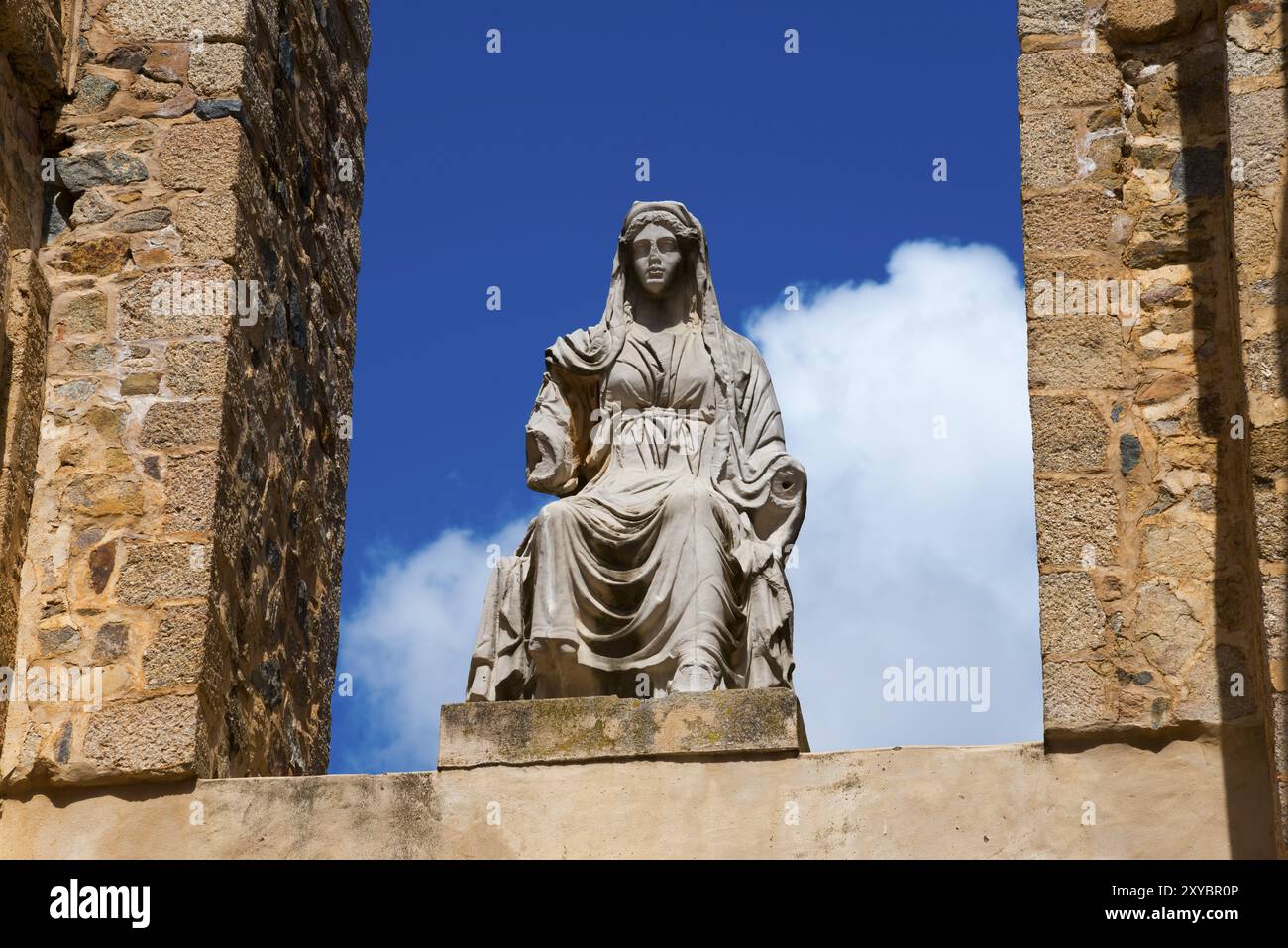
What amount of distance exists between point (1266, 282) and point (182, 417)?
3505 mm

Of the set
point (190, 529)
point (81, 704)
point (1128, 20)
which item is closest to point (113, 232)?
point (190, 529)

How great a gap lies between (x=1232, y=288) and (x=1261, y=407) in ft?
1.98

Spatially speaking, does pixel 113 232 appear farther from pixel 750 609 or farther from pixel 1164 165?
pixel 1164 165

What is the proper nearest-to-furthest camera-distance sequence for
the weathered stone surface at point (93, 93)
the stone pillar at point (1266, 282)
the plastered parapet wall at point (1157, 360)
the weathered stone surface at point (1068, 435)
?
the stone pillar at point (1266, 282) < the plastered parapet wall at point (1157, 360) < the weathered stone surface at point (1068, 435) < the weathered stone surface at point (93, 93)

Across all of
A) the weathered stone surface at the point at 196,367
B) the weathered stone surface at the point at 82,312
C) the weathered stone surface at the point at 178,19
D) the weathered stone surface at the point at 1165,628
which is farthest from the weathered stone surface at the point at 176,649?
the weathered stone surface at the point at 1165,628

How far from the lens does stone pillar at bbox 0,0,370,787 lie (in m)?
7.92

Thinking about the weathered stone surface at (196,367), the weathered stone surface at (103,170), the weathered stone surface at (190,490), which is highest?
the weathered stone surface at (103,170)

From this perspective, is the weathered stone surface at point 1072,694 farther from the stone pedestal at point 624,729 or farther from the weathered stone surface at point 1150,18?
A: the weathered stone surface at point 1150,18

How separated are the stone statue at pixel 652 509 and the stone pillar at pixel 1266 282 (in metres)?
1.55

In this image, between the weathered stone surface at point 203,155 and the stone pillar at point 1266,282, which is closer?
the stone pillar at point 1266,282

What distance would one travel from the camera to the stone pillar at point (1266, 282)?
6875mm

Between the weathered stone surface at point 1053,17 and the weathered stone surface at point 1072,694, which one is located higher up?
the weathered stone surface at point 1053,17

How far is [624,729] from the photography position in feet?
Result: 24.4

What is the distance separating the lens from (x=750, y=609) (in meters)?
7.77
